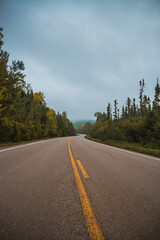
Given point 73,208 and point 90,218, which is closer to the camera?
point 90,218

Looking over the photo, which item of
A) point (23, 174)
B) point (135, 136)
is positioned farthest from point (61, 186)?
point (135, 136)

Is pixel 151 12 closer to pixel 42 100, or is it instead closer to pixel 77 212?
pixel 42 100

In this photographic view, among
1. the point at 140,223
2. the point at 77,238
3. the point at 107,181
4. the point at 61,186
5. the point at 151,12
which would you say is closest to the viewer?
the point at 77,238

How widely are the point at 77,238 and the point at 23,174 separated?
2550 mm

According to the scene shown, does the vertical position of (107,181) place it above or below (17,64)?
below

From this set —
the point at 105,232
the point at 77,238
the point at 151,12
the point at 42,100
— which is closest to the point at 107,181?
the point at 105,232

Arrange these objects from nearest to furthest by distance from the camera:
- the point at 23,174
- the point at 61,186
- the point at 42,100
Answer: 1. the point at 61,186
2. the point at 23,174
3. the point at 42,100

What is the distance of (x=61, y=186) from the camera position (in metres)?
2.48

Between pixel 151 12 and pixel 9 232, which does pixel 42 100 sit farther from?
pixel 151 12

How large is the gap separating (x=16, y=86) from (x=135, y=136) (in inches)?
682

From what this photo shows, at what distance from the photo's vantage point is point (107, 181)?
2.79 m

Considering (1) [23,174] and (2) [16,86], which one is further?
(2) [16,86]

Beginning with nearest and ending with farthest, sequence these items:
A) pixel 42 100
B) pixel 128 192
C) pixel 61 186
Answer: pixel 128 192, pixel 61 186, pixel 42 100

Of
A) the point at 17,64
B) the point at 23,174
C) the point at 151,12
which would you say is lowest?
A: the point at 23,174
